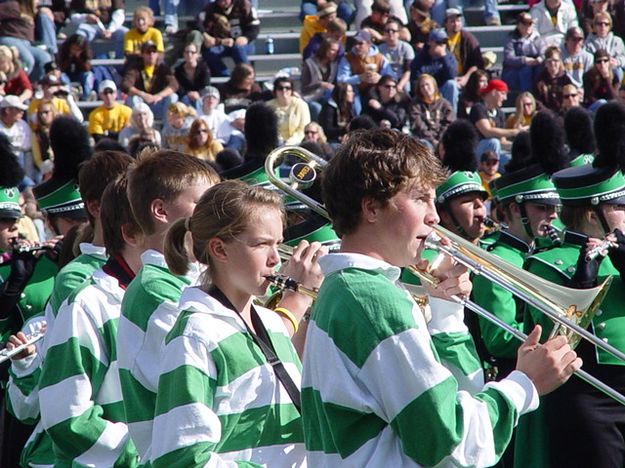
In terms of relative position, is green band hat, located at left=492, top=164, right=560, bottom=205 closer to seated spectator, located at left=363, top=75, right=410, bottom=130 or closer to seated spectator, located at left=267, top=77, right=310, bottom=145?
seated spectator, located at left=267, top=77, right=310, bottom=145

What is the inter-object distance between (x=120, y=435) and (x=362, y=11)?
46.8 ft

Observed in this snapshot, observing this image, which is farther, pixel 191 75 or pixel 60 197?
pixel 191 75

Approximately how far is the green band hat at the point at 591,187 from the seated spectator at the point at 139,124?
332 inches

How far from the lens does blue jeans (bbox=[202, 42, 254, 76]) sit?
1752 cm

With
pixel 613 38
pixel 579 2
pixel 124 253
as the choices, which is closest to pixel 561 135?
pixel 124 253

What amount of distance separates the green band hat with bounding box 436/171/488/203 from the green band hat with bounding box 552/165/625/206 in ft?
3.26

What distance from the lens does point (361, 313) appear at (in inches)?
127

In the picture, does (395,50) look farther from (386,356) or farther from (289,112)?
(386,356)

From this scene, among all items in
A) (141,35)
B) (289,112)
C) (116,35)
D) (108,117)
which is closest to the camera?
(289,112)

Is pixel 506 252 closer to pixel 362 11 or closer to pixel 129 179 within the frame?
pixel 129 179

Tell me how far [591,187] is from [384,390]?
10.9 ft

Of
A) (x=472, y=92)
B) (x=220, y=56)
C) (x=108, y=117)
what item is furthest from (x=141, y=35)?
(x=472, y=92)

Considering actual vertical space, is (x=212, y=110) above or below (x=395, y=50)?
below

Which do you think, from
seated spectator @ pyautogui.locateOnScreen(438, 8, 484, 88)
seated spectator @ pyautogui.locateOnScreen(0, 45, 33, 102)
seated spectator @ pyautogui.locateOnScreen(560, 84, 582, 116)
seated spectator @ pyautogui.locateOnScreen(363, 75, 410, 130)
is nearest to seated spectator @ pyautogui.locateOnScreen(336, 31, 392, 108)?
seated spectator @ pyautogui.locateOnScreen(363, 75, 410, 130)
